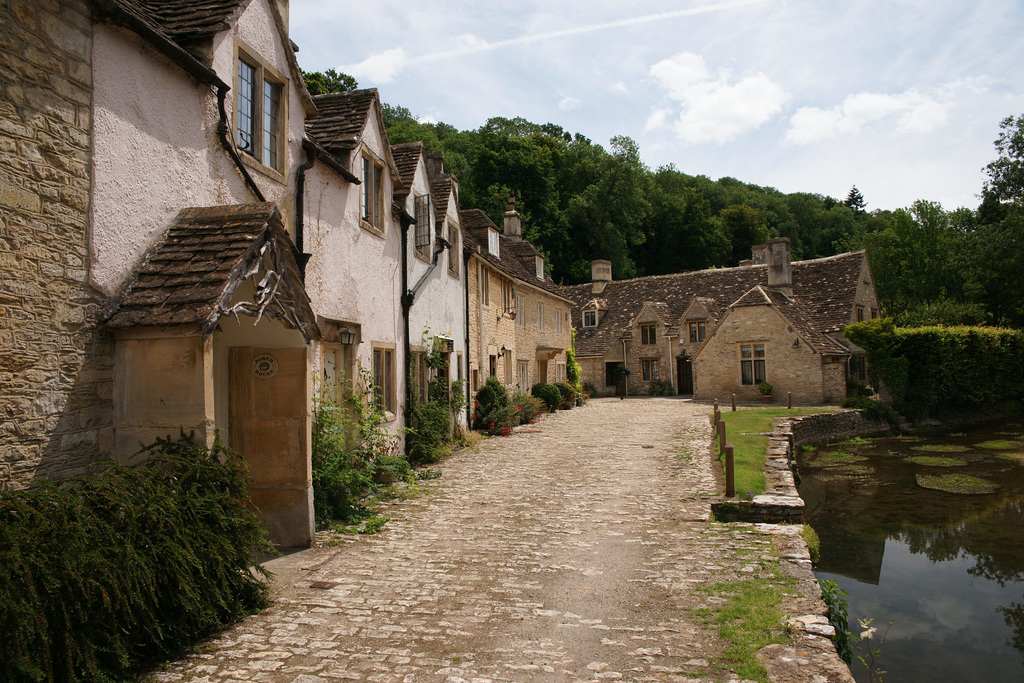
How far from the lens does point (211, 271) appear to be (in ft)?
20.3

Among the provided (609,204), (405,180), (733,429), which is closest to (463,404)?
(405,180)

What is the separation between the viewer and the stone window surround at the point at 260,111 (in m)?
8.29

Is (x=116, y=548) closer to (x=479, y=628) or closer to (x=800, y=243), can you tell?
(x=479, y=628)

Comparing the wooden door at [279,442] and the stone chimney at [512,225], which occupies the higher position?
the stone chimney at [512,225]

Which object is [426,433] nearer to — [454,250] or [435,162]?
[454,250]

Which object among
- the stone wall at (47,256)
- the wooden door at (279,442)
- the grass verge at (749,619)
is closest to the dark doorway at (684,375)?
the grass verge at (749,619)

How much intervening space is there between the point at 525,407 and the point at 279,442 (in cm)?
1739

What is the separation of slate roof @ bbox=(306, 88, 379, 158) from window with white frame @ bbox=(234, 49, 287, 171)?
193cm

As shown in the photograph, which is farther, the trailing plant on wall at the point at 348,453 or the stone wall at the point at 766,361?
the stone wall at the point at 766,361

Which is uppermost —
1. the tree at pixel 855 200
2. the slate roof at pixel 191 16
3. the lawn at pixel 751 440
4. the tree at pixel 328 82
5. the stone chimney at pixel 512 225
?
the tree at pixel 855 200

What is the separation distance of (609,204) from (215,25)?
57.5 meters

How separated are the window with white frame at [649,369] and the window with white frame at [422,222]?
29.3 meters

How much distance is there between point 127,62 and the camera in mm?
6402

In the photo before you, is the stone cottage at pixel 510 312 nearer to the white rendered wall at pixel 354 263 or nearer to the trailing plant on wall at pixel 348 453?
the white rendered wall at pixel 354 263
